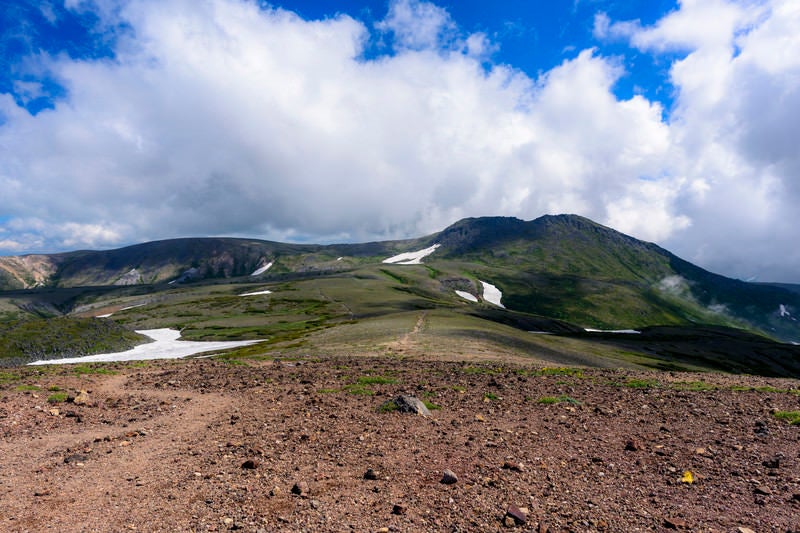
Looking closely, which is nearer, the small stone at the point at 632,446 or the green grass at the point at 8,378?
the small stone at the point at 632,446

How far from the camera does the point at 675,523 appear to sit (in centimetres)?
857

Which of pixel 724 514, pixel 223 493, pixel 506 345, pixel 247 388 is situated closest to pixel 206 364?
pixel 247 388

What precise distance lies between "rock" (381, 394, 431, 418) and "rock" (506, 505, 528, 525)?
7706 millimetres

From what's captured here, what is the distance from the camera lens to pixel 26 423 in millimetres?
16297

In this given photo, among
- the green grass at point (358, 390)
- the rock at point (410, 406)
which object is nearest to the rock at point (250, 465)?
the rock at point (410, 406)

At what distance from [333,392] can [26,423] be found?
1237 cm

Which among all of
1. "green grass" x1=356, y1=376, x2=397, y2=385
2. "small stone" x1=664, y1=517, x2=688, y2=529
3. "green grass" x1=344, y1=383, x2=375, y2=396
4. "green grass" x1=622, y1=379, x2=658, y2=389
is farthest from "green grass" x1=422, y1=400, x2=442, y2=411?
"green grass" x1=622, y1=379, x2=658, y2=389

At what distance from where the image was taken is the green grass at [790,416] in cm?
1443

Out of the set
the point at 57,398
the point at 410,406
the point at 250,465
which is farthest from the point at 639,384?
the point at 57,398

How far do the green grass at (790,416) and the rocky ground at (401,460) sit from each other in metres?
0.19

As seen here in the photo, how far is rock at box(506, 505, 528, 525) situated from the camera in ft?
29.0

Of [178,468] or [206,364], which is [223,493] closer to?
[178,468]

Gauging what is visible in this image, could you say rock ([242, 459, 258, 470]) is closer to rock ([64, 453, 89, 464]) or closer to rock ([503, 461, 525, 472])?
rock ([64, 453, 89, 464])

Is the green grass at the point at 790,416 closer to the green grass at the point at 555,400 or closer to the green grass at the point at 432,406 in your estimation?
A: the green grass at the point at 555,400
